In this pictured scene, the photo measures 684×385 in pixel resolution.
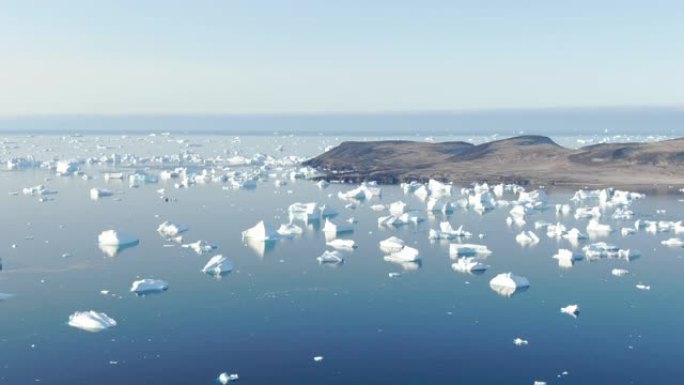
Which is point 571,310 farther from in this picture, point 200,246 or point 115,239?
point 115,239

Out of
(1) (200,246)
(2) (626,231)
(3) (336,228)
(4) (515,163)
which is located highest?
(1) (200,246)

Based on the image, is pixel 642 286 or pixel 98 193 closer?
pixel 642 286

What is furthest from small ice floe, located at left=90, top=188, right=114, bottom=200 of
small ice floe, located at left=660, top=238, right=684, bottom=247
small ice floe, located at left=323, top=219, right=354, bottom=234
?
small ice floe, located at left=660, top=238, right=684, bottom=247

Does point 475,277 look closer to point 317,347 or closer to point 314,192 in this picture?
point 317,347

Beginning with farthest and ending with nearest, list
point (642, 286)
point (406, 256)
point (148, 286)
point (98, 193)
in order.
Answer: point (98, 193), point (406, 256), point (642, 286), point (148, 286)

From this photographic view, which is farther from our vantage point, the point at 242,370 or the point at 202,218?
the point at 202,218

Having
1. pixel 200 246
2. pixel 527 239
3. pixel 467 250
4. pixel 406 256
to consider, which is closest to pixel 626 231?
pixel 527 239

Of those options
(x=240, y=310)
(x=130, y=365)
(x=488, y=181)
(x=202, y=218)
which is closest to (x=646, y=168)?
(x=488, y=181)
